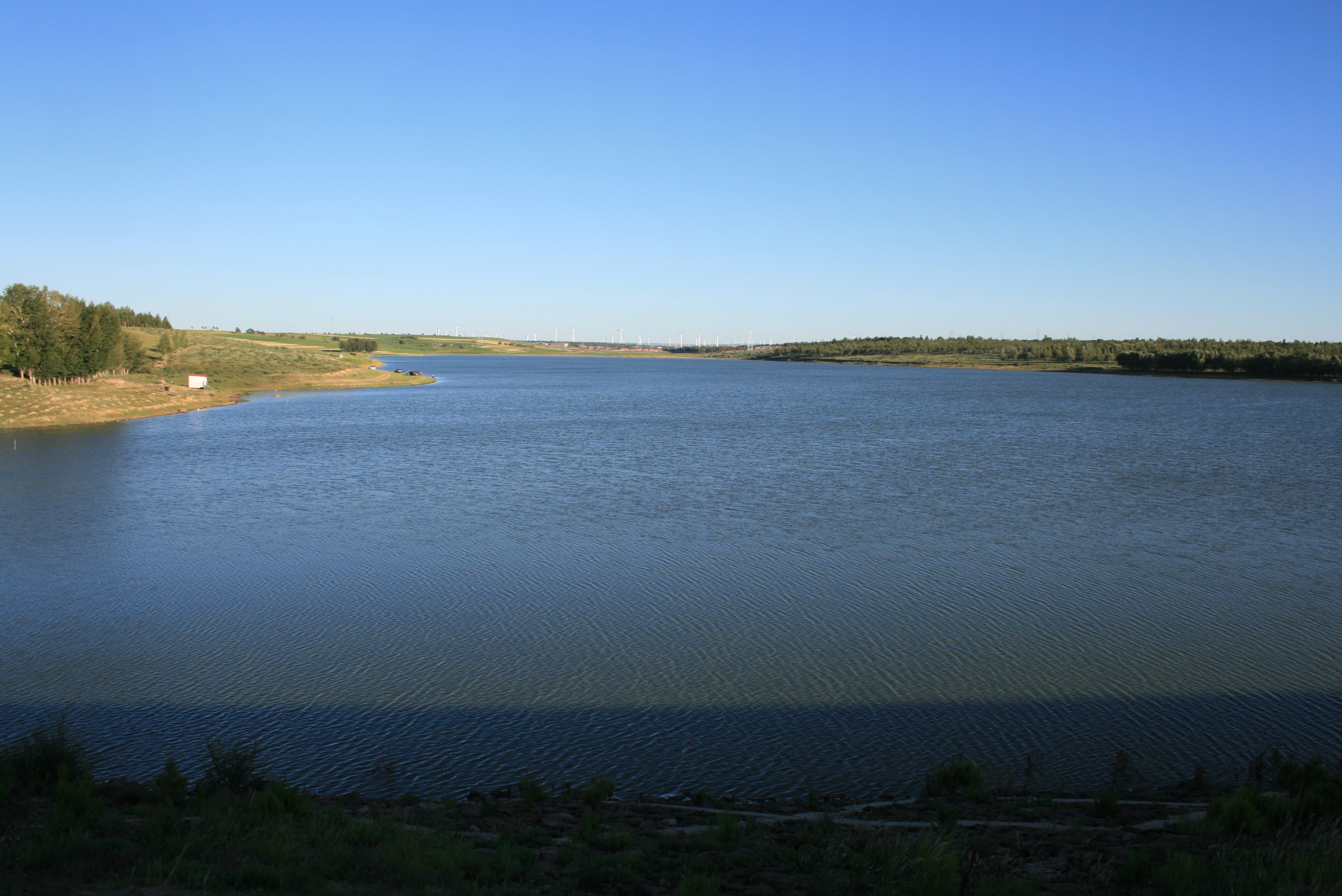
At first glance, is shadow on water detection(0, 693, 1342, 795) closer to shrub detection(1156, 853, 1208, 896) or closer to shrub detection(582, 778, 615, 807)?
shrub detection(582, 778, 615, 807)

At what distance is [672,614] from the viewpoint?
533 inches

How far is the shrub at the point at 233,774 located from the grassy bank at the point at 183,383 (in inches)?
1664

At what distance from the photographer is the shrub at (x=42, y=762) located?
23.5ft

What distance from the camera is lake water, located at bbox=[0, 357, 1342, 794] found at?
9.17m

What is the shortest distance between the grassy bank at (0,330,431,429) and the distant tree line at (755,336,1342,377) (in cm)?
9868

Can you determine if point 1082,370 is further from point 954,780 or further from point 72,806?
point 72,806

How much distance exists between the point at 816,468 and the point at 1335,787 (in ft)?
72.9

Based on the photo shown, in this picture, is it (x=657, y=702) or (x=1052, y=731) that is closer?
(x=1052, y=731)

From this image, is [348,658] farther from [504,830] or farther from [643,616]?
[504,830]

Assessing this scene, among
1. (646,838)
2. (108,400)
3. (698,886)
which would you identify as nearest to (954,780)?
(646,838)

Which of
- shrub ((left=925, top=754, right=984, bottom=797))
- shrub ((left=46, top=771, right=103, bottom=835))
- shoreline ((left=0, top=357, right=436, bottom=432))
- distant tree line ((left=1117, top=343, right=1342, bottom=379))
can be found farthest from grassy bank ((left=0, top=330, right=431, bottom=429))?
distant tree line ((left=1117, top=343, right=1342, bottom=379))

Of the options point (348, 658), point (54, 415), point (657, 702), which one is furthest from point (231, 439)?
point (657, 702)

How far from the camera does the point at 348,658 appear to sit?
37.6ft

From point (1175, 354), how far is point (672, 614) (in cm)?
12601
